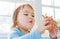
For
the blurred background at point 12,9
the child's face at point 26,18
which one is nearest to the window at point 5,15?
the blurred background at point 12,9

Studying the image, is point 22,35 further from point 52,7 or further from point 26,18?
point 52,7

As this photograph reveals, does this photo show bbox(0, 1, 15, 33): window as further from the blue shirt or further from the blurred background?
the blue shirt

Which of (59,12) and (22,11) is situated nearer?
(22,11)

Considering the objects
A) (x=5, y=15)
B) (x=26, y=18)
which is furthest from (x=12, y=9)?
(x=26, y=18)

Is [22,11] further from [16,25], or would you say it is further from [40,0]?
[40,0]

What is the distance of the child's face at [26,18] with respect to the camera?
0.59m

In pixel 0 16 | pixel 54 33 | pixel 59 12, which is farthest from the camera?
pixel 59 12

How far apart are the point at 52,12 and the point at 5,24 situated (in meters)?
0.34

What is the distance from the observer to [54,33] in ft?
1.89

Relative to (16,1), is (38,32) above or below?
below

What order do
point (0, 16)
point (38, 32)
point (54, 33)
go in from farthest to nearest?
1. point (0, 16)
2. point (54, 33)
3. point (38, 32)

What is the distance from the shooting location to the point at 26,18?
1.95 ft

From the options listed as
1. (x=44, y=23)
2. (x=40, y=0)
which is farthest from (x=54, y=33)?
(x=40, y=0)

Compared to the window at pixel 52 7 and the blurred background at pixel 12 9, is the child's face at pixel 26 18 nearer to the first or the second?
the blurred background at pixel 12 9
